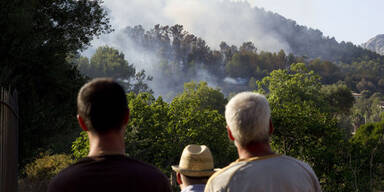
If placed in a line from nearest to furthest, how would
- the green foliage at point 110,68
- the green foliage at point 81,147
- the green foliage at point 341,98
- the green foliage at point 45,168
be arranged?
the green foliage at point 81,147, the green foliage at point 45,168, the green foliage at point 341,98, the green foliage at point 110,68

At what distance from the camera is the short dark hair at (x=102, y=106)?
6.46 feet

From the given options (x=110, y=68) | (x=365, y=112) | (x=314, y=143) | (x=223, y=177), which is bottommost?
(x=365, y=112)

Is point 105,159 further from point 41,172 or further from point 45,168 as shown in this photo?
point 45,168

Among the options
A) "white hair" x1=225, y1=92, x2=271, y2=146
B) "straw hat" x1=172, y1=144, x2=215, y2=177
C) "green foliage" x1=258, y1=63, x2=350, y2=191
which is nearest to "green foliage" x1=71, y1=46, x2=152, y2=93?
"green foliage" x1=258, y1=63, x2=350, y2=191

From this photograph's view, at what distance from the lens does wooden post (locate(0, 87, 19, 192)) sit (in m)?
4.08

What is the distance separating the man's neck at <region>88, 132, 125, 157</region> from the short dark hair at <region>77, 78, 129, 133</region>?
0.09 ft

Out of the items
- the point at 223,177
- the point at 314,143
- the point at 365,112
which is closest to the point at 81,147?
the point at 314,143

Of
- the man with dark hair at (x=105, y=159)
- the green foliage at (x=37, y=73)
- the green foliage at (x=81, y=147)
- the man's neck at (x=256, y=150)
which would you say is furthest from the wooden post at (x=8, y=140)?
the green foliage at (x=81, y=147)

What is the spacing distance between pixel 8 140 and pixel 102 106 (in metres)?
2.54

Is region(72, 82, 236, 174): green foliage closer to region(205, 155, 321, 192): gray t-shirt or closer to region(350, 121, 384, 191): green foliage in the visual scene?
region(350, 121, 384, 191): green foliage

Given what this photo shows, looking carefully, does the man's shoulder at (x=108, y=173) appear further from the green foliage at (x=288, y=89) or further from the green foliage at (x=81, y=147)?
the green foliage at (x=288, y=89)

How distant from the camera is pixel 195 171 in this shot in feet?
10.3

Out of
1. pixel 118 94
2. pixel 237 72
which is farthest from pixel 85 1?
pixel 237 72

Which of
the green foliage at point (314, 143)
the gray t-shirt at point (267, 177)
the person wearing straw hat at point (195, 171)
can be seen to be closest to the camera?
the gray t-shirt at point (267, 177)
